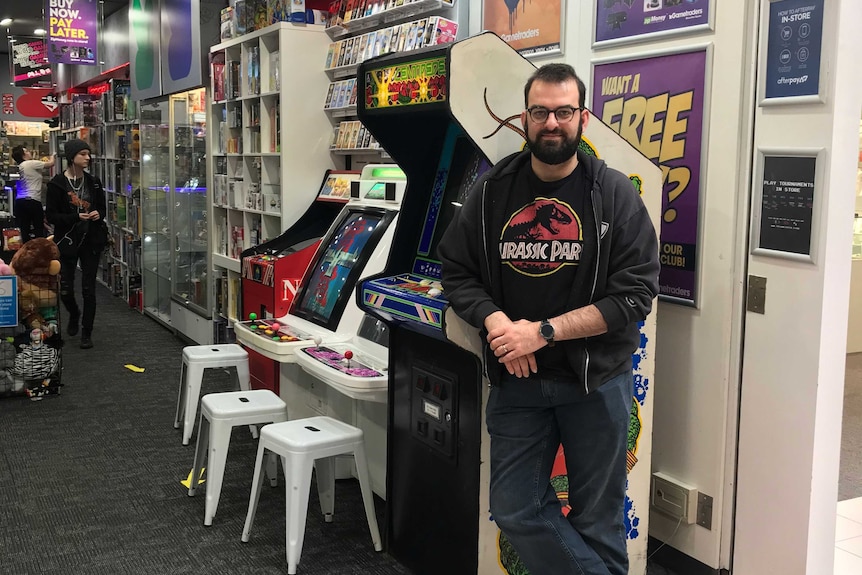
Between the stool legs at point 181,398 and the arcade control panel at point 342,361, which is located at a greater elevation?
→ the arcade control panel at point 342,361

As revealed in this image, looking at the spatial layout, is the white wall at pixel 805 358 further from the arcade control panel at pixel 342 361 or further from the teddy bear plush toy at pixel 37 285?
the teddy bear plush toy at pixel 37 285

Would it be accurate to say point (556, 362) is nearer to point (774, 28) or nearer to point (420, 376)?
point (420, 376)

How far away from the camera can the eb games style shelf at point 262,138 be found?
A: 17.6ft

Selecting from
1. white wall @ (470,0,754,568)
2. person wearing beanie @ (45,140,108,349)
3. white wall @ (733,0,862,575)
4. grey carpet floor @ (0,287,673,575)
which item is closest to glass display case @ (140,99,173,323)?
person wearing beanie @ (45,140,108,349)

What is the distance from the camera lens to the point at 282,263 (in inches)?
186

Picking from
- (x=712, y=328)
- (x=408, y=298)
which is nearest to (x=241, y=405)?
(x=408, y=298)

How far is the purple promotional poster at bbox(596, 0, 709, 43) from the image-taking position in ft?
9.37

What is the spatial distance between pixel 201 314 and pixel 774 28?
5211mm

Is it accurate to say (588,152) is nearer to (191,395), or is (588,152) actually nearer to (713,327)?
(713,327)

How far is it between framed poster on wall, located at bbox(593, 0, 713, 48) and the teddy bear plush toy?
3970 millimetres

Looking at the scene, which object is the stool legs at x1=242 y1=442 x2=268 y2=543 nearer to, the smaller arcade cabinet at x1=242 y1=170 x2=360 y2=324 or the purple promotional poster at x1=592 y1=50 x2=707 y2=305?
the smaller arcade cabinet at x1=242 y1=170 x2=360 y2=324

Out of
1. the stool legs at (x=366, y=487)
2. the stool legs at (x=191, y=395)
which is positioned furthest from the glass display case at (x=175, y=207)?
the stool legs at (x=366, y=487)

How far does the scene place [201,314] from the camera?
269 inches

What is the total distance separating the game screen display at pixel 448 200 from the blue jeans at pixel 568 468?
813 millimetres
